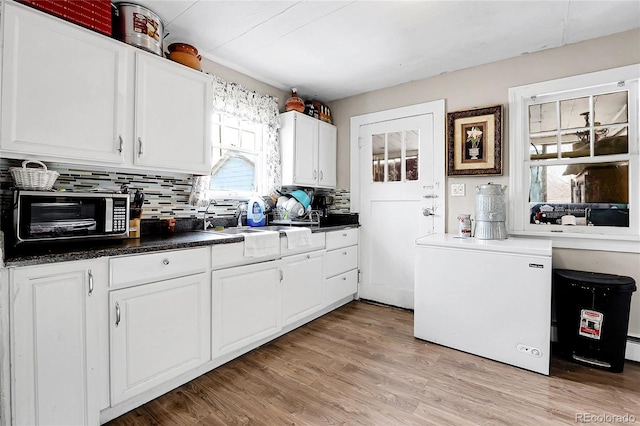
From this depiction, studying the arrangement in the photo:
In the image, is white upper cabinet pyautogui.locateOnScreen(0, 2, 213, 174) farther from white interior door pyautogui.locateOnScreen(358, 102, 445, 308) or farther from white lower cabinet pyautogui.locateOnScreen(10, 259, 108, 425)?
white interior door pyautogui.locateOnScreen(358, 102, 445, 308)

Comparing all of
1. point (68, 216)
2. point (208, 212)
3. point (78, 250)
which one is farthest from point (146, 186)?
point (78, 250)

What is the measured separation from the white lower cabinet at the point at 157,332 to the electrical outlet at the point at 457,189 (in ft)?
7.61

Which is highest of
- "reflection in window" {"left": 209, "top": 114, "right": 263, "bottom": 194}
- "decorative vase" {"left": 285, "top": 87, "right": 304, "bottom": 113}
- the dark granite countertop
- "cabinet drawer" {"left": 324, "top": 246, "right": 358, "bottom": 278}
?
"decorative vase" {"left": 285, "top": 87, "right": 304, "bottom": 113}

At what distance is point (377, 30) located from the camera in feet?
7.45

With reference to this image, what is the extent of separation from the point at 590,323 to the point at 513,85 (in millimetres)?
1942

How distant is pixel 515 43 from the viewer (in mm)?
2447

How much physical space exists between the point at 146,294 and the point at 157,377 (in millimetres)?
479

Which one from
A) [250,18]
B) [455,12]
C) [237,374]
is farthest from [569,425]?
[250,18]

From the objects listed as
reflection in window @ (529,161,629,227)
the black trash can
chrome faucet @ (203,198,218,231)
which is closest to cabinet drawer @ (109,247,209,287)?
chrome faucet @ (203,198,218,231)

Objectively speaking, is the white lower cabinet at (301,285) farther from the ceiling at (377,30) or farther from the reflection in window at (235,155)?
the ceiling at (377,30)

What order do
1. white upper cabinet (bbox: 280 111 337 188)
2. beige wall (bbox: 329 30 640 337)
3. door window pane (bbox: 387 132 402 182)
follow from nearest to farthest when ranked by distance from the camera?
beige wall (bbox: 329 30 640 337) → white upper cabinet (bbox: 280 111 337 188) → door window pane (bbox: 387 132 402 182)

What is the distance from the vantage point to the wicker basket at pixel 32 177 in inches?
60.6

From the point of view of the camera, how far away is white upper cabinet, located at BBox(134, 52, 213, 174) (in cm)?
196

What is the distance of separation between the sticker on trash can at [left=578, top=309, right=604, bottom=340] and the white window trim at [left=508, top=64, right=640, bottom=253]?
0.55 metres
